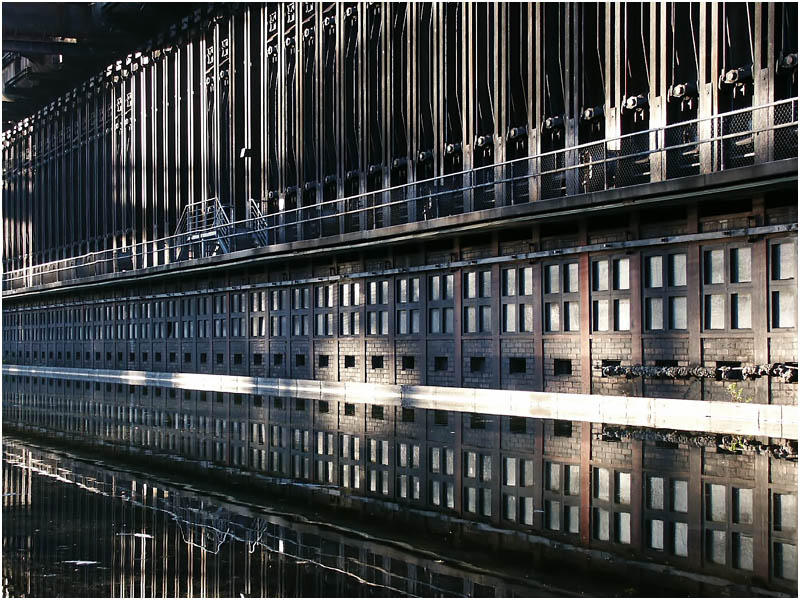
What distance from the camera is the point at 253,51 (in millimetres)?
46531

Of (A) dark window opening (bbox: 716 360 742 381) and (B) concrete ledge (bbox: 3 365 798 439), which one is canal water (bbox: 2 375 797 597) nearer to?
(B) concrete ledge (bbox: 3 365 798 439)

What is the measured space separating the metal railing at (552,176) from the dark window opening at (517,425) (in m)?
5.58

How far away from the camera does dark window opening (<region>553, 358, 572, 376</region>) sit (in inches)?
1052

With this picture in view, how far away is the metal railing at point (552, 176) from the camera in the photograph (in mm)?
22266

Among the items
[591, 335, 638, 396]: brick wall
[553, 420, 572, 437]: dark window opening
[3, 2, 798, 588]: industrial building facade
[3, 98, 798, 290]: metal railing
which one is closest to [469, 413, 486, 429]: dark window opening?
[553, 420, 572, 437]: dark window opening


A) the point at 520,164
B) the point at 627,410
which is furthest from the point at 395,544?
the point at 520,164

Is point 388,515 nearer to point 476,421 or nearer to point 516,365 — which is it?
point 476,421

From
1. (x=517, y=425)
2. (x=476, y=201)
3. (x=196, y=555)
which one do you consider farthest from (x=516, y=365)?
(x=196, y=555)

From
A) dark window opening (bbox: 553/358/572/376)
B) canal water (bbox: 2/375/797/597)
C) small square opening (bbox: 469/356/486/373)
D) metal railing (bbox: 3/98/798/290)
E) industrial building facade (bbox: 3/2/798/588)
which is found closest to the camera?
canal water (bbox: 2/375/797/597)

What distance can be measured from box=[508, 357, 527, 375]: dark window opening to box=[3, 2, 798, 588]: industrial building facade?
0.15 ft

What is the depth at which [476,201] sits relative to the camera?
30406 millimetres

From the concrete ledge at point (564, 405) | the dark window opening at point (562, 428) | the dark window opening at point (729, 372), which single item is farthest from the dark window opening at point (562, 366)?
the dark window opening at point (729, 372)

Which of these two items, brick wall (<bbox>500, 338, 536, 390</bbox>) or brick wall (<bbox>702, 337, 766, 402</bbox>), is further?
brick wall (<bbox>500, 338, 536, 390</bbox>)

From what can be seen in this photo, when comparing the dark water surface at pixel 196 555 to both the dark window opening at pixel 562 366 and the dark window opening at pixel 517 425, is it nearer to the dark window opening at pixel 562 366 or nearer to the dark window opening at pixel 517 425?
the dark window opening at pixel 517 425
